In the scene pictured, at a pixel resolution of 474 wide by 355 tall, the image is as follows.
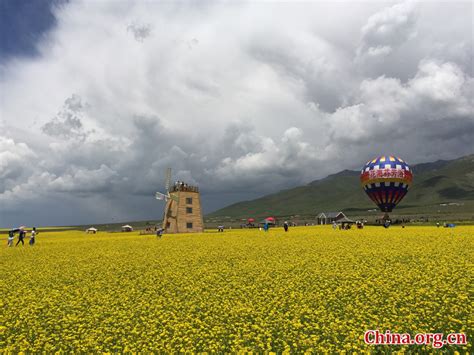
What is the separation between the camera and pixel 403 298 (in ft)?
45.9

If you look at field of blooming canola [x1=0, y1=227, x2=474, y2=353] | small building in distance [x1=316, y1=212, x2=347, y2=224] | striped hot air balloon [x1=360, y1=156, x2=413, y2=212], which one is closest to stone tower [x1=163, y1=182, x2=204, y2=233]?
striped hot air balloon [x1=360, y1=156, x2=413, y2=212]

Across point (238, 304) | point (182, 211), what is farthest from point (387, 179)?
point (238, 304)

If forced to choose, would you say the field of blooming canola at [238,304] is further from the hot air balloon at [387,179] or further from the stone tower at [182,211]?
the hot air balloon at [387,179]

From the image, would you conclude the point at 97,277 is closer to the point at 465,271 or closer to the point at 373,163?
the point at 465,271

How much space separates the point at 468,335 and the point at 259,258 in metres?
17.4

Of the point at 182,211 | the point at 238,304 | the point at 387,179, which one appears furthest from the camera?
the point at 387,179

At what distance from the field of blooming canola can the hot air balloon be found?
56.2m

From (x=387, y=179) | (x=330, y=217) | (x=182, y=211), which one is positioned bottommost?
(x=330, y=217)

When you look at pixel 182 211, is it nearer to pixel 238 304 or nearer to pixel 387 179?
pixel 387 179

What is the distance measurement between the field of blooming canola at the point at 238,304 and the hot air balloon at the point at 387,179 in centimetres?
5620

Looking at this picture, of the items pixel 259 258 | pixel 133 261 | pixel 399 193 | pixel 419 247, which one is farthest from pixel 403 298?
pixel 399 193

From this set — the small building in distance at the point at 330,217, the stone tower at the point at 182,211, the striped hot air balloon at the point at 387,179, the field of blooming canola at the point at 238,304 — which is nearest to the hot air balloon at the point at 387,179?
the striped hot air balloon at the point at 387,179

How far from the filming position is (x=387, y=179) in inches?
3066

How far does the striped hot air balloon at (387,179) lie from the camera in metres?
77.7
